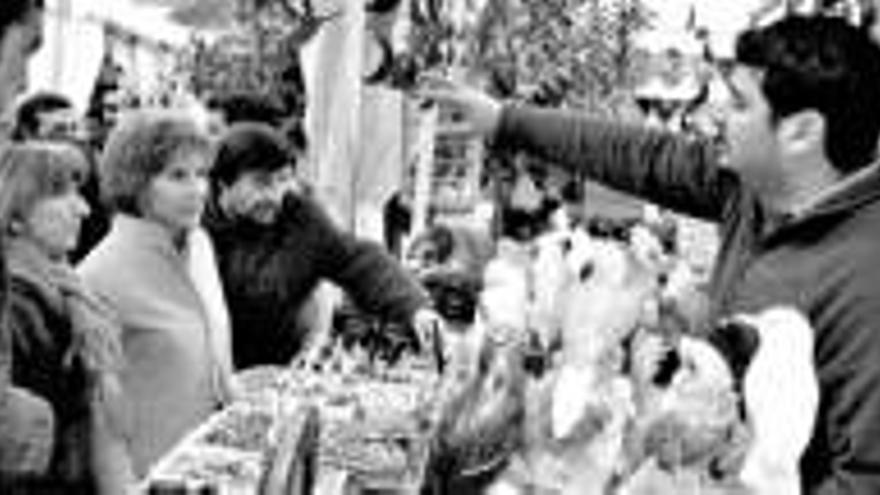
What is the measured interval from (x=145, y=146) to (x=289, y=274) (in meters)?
1.38

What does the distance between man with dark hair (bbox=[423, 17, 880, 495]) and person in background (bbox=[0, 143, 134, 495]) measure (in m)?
1.27

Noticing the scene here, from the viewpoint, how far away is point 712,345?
263 centimetres

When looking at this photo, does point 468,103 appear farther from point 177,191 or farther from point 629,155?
point 177,191

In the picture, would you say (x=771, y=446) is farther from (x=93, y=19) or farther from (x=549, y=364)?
(x=93, y=19)

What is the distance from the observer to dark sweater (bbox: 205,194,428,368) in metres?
5.12

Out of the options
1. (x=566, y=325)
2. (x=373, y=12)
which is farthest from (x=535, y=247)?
(x=373, y=12)

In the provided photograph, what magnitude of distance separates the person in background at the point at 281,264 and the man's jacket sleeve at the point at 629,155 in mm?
1010

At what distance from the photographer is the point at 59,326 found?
3.31 metres

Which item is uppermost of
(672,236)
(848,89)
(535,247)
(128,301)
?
(848,89)

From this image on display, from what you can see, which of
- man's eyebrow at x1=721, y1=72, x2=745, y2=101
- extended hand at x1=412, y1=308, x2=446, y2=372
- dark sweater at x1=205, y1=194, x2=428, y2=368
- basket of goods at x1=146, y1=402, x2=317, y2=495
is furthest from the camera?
dark sweater at x1=205, y1=194, x2=428, y2=368

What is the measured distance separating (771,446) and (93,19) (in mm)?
7421

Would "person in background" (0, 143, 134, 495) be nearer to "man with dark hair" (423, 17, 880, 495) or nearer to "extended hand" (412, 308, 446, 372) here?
"extended hand" (412, 308, 446, 372)

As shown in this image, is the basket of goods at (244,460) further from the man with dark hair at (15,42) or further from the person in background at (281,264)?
the person in background at (281,264)

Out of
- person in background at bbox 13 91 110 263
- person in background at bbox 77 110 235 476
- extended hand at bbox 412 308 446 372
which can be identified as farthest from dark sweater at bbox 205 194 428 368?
person in background at bbox 77 110 235 476
